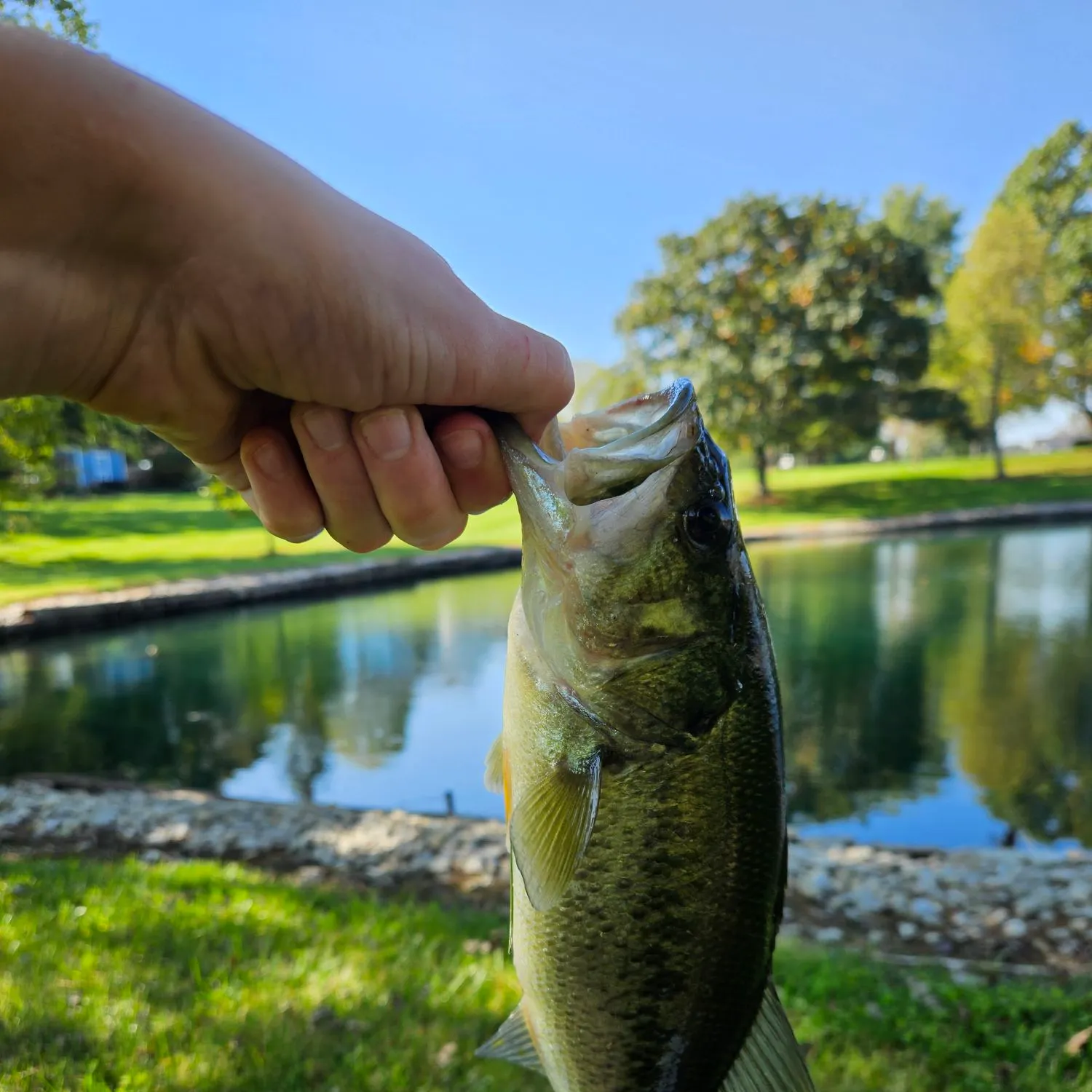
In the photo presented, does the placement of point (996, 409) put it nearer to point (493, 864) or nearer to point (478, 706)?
point (478, 706)

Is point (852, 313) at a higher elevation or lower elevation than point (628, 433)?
higher

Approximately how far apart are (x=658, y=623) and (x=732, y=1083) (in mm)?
869

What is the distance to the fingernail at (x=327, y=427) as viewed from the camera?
182cm

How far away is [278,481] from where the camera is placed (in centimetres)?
195

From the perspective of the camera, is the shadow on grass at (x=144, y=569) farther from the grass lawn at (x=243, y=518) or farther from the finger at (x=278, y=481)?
the finger at (x=278, y=481)

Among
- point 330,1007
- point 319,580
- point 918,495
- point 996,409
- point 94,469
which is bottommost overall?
point 330,1007

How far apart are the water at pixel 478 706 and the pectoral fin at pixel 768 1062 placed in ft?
20.2

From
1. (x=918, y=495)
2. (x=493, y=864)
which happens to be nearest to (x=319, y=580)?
(x=493, y=864)

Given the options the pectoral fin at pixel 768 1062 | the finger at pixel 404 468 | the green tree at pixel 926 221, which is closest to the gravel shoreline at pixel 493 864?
the pectoral fin at pixel 768 1062

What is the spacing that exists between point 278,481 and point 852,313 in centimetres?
3532

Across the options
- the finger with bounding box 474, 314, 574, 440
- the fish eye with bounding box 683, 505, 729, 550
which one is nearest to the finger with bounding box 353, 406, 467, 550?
the finger with bounding box 474, 314, 574, 440

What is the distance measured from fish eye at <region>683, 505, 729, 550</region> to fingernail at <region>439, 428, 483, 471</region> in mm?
568

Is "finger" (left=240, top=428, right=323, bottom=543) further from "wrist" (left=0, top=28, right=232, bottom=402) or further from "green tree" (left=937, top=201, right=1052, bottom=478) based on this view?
"green tree" (left=937, top=201, right=1052, bottom=478)

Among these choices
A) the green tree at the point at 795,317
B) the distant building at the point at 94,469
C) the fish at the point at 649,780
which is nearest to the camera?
the fish at the point at 649,780
